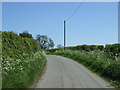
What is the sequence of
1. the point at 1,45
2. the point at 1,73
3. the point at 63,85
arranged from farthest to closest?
the point at 1,45 → the point at 63,85 → the point at 1,73

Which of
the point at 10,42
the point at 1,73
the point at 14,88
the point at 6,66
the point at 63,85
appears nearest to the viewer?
the point at 14,88

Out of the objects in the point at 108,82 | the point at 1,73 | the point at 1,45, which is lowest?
the point at 108,82

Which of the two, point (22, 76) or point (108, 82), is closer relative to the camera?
point (22, 76)

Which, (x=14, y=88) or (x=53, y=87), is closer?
(x=14, y=88)

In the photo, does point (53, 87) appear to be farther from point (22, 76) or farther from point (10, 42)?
point (10, 42)

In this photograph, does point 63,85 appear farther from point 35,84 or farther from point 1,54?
point 1,54

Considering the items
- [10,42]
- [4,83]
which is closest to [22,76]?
[4,83]

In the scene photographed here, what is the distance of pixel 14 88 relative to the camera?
1013 cm

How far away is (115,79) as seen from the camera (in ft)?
47.5

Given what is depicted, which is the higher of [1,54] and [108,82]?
[1,54]

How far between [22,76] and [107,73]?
650cm

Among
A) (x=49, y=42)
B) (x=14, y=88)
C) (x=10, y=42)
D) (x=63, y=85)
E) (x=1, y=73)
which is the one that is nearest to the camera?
(x=14, y=88)

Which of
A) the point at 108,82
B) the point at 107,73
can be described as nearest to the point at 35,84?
the point at 108,82

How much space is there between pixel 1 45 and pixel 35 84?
3.01m
